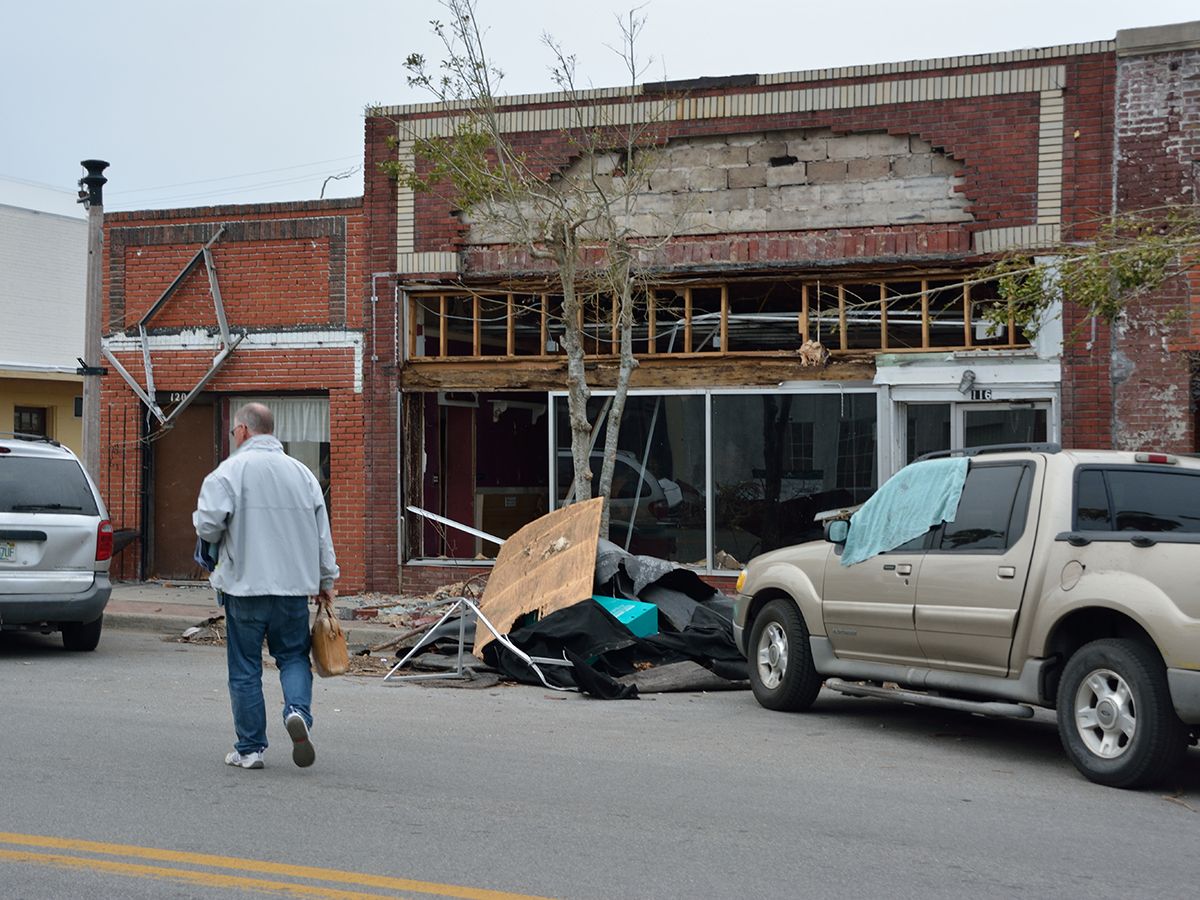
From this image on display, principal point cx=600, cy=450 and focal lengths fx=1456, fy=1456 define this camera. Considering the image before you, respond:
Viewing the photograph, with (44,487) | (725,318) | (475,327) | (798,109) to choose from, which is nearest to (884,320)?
(725,318)

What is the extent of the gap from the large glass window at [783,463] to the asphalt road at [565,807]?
18.4 feet

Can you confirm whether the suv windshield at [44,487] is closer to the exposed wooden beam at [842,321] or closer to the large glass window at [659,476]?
the large glass window at [659,476]

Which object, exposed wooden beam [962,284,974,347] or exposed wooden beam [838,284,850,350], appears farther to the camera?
exposed wooden beam [838,284,850,350]

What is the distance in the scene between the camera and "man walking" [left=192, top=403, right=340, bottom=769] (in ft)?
23.9

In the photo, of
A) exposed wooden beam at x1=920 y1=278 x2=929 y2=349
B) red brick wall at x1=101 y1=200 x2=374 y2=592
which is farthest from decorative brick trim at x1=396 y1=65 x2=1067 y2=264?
exposed wooden beam at x1=920 y1=278 x2=929 y2=349

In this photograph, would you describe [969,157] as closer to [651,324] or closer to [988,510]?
[651,324]

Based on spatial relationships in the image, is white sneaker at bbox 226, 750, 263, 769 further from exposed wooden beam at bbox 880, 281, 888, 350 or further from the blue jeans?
exposed wooden beam at bbox 880, 281, 888, 350

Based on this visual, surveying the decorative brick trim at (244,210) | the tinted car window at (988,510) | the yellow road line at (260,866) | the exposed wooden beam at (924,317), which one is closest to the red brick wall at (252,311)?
the decorative brick trim at (244,210)

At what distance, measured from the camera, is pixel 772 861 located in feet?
19.0

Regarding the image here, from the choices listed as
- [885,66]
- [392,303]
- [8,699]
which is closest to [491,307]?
[392,303]

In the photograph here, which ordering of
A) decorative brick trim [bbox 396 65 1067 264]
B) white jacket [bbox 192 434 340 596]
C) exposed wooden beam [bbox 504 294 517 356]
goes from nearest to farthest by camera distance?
white jacket [bbox 192 434 340 596], decorative brick trim [bbox 396 65 1067 264], exposed wooden beam [bbox 504 294 517 356]

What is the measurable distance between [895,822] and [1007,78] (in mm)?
10437

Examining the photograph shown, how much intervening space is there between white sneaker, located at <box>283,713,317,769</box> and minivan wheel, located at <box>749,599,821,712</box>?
3898 millimetres

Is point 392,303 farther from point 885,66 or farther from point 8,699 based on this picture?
point 8,699
